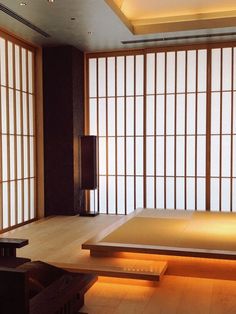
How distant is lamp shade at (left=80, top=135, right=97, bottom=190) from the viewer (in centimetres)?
611

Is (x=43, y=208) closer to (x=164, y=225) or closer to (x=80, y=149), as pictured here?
(x=80, y=149)

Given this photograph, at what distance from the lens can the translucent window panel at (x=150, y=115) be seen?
6.37m

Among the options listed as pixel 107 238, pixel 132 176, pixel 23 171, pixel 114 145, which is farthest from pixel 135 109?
pixel 107 238

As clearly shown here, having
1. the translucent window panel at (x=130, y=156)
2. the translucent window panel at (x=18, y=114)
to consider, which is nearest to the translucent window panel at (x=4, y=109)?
the translucent window panel at (x=18, y=114)

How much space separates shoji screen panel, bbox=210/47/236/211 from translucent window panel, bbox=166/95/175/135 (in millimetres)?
617

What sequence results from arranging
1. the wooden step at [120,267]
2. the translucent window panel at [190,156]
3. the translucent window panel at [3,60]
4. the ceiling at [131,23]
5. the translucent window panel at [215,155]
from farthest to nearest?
the translucent window panel at [190,156], the translucent window panel at [215,155], the translucent window panel at [3,60], the ceiling at [131,23], the wooden step at [120,267]

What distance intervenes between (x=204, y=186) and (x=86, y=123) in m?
2.24

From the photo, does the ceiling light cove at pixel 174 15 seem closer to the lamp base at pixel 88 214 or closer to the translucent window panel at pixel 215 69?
the translucent window panel at pixel 215 69

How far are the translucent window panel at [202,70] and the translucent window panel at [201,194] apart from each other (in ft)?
4.82

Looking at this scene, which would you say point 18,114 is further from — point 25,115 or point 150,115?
point 150,115

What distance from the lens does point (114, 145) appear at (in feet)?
21.5

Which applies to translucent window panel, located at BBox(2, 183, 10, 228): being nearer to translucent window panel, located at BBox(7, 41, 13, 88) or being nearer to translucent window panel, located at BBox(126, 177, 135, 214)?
translucent window panel, located at BBox(7, 41, 13, 88)

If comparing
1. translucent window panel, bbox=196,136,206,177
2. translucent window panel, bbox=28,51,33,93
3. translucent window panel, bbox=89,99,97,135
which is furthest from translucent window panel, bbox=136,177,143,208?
translucent window panel, bbox=28,51,33,93

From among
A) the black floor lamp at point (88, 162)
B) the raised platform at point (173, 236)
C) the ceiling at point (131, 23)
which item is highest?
the ceiling at point (131, 23)
